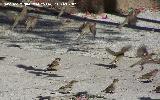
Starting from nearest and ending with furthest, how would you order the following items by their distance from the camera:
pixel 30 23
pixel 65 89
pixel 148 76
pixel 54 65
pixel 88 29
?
pixel 65 89, pixel 148 76, pixel 54 65, pixel 88 29, pixel 30 23

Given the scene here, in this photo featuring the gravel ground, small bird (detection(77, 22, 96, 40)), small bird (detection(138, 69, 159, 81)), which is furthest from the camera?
small bird (detection(77, 22, 96, 40))

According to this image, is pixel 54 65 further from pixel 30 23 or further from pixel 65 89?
pixel 30 23

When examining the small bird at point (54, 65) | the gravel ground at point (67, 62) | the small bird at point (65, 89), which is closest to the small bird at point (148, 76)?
the gravel ground at point (67, 62)

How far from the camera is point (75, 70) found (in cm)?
898

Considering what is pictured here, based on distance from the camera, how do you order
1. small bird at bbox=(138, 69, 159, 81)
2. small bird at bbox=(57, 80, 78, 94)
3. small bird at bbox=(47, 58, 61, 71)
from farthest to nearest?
small bird at bbox=(47, 58, 61, 71), small bird at bbox=(138, 69, 159, 81), small bird at bbox=(57, 80, 78, 94)

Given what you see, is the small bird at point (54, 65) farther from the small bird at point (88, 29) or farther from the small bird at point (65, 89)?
the small bird at point (88, 29)

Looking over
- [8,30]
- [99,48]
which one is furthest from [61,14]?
[99,48]

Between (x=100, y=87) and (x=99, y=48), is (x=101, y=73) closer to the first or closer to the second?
(x=100, y=87)

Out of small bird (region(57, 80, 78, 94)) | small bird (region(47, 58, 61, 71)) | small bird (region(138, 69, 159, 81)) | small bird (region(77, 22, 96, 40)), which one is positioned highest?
small bird (region(77, 22, 96, 40))

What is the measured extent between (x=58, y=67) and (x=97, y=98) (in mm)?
1930

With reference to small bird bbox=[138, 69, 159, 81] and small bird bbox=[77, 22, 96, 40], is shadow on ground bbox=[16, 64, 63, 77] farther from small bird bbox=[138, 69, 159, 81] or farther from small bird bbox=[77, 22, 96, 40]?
small bird bbox=[77, 22, 96, 40]

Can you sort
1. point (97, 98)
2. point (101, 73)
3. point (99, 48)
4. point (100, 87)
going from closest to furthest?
point (97, 98)
point (100, 87)
point (101, 73)
point (99, 48)

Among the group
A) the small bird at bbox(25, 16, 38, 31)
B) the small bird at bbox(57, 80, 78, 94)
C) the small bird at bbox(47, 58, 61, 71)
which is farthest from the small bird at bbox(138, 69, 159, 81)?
the small bird at bbox(25, 16, 38, 31)

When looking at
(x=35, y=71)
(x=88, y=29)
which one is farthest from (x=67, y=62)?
(x=88, y=29)
